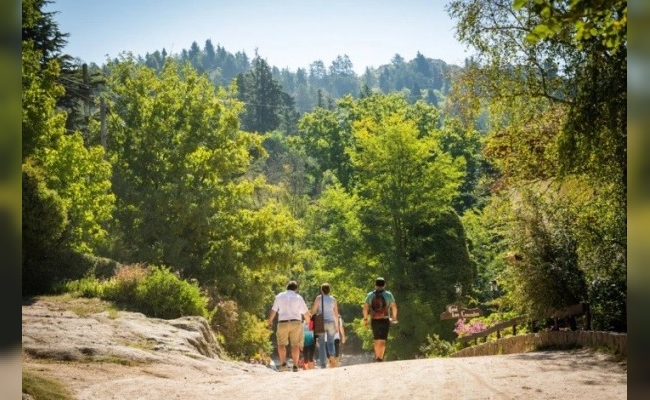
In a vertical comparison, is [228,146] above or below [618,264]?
above

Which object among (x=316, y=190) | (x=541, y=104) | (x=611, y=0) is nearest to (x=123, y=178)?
(x=541, y=104)

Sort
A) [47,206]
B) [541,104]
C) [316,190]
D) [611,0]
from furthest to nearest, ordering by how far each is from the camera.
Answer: [316,190] < [47,206] < [541,104] < [611,0]

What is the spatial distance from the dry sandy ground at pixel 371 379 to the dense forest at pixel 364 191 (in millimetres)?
3672

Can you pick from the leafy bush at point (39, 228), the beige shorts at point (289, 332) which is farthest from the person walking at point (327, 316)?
the leafy bush at point (39, 228)

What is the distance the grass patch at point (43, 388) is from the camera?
9844 mm

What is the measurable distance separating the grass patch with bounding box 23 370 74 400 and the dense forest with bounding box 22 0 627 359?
286 inches

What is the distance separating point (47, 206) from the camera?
23.5 m

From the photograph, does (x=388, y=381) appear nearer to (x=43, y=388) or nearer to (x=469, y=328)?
(x=43, y=388)

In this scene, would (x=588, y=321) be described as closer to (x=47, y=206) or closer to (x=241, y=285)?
(x=47, y=206)

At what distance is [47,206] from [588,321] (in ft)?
48.3

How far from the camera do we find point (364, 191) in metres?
44.0

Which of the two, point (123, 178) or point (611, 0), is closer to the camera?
point (611, 0)
